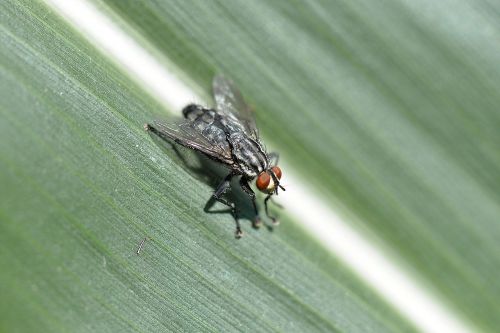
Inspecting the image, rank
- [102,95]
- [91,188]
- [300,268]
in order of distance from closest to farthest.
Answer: [91,188]
[102,95]
[300,268]

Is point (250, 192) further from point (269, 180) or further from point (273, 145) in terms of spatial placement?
point (273, 145)

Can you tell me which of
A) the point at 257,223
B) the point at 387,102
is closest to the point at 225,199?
the point at 257,223

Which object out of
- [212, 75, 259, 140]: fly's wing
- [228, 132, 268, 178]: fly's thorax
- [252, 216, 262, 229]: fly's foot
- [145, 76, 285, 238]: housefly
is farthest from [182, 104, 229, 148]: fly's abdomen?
[252, 216, 262, 229]: fly's foot

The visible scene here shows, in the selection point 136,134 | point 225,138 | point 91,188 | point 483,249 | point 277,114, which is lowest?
point 91,188

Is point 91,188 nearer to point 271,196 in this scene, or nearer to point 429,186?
point 271,196

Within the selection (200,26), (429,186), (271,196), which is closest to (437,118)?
(429,186)

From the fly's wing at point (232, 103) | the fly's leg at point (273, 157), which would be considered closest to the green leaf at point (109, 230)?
the fly's wing at point (232, 103)
